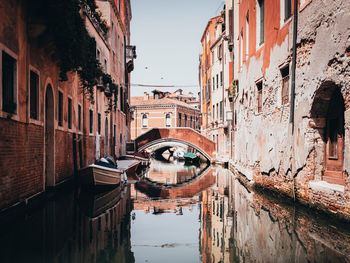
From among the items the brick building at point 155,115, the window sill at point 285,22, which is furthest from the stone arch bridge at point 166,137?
the brick building at point 155,115

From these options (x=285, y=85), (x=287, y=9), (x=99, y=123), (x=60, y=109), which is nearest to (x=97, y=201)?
(x=60, y=109)

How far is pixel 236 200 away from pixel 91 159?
21.2 ft

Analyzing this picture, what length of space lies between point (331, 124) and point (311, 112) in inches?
15.1

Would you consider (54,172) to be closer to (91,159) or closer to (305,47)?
(91,159)

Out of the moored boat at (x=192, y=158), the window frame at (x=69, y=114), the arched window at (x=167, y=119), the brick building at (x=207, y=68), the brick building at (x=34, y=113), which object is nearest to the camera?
the brick building at (x=34, y=113)

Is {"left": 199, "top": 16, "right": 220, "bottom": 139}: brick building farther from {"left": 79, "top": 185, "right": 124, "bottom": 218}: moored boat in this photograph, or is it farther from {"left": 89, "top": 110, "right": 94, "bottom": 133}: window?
{"left": 79, "top": 185, "right": 124, "bottom": 218}: moored boat

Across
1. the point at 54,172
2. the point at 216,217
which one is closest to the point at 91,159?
the point at 54,172

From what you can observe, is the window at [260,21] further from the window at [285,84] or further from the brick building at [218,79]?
the brick building at [218,79]

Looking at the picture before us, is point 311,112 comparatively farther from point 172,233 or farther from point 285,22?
point 172,233

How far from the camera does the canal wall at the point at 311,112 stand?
16.3ft

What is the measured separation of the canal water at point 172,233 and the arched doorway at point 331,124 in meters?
0.79

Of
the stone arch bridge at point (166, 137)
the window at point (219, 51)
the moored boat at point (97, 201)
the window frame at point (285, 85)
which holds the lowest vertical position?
the moored boat at point (97, 201)

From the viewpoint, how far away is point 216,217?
5.71m

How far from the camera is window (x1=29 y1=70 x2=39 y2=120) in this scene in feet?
22.3
